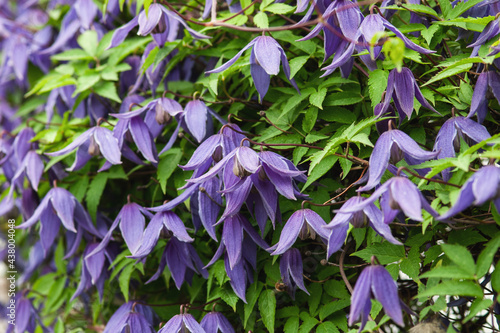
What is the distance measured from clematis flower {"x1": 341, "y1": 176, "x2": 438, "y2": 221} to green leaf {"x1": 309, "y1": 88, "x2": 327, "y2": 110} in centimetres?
28

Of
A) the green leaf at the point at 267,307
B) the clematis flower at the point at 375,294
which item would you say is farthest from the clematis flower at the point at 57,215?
the clematis flower at the point at 375,294

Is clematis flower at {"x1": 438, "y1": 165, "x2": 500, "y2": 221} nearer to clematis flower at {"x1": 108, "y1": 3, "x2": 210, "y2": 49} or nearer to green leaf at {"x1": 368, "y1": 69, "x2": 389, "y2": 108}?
green leaf at {"x1": 368, "y1": 69, "x2": 389, "y2": 108}

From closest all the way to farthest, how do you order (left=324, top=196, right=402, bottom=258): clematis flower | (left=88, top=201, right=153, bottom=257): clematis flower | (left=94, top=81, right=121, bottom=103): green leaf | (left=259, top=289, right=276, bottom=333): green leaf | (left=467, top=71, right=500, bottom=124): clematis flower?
(left=324, top=196, right=402, bottom=258): clematis flower < (left=467, top=71, right=500, bottom=124): clematis flower < (left=259, top=289, right=276, bottom=333): green leaf < (left=88, top=201, right=153, bottom=257): clematis flower < (left=94, top=81, right=121, bottom=103): green leaf

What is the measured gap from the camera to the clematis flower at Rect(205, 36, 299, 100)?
0.87m

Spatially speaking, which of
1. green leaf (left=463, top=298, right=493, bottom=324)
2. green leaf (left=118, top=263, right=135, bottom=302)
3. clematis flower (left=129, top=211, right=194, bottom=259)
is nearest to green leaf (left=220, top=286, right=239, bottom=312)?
clematis flower (left=129, top=211, right=194, bottom=259)

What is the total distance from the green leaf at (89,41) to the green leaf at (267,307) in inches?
32.2

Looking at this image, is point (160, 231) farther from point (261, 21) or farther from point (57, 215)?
point (261, 21)

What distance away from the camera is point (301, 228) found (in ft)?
2.69

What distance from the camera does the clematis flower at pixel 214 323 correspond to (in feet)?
3.02

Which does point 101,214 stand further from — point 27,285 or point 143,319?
point 27,285

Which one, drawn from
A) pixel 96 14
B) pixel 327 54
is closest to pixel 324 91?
pixel 327 54

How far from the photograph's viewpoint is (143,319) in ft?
3.33

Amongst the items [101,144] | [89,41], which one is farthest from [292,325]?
[89,41]

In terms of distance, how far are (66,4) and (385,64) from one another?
1.13 meters
